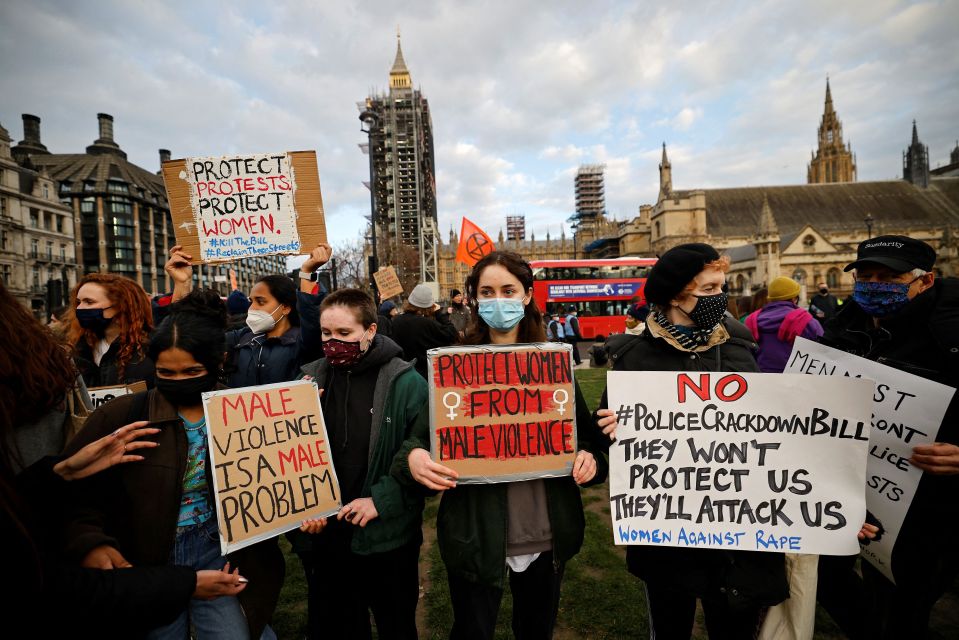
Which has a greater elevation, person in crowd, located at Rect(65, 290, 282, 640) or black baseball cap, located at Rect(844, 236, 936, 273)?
black baseball cap, located at Rect(844, 236, 936, 273)

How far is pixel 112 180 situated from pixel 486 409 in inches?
3544

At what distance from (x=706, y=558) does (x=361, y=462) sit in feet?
5.91

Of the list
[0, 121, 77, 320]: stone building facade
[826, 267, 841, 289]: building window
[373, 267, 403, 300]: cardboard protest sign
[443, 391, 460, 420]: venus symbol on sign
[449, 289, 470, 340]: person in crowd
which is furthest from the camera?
[826, 267, 841, 289]: building window

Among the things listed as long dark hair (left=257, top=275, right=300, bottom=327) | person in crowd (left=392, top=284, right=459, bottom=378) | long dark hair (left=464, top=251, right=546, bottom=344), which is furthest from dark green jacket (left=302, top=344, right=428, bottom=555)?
person in crowd (left=392, top=284, right=459, bottom=378)

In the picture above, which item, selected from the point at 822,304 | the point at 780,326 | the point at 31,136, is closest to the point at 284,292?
the point at 780,326

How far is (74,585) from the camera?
4.55 ft

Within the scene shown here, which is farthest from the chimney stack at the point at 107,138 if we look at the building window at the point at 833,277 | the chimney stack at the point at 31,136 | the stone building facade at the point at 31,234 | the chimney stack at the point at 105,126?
the building window at the point at 833,277

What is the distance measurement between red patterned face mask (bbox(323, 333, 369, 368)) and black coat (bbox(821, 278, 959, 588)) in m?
2.75

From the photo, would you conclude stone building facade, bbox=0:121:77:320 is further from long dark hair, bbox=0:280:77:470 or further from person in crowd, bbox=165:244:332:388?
long dark hair, bbox=0:280:77:470

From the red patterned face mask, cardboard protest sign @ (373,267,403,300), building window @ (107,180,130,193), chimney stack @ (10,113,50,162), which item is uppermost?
chimney stack @ (10,113,50,162)

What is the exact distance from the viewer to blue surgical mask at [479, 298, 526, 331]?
2334 millimetres

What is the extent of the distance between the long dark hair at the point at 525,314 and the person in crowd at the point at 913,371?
5.63 feet

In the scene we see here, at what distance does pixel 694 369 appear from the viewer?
88.1 inches

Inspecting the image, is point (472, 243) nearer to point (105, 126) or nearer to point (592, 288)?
point (592, 288)
